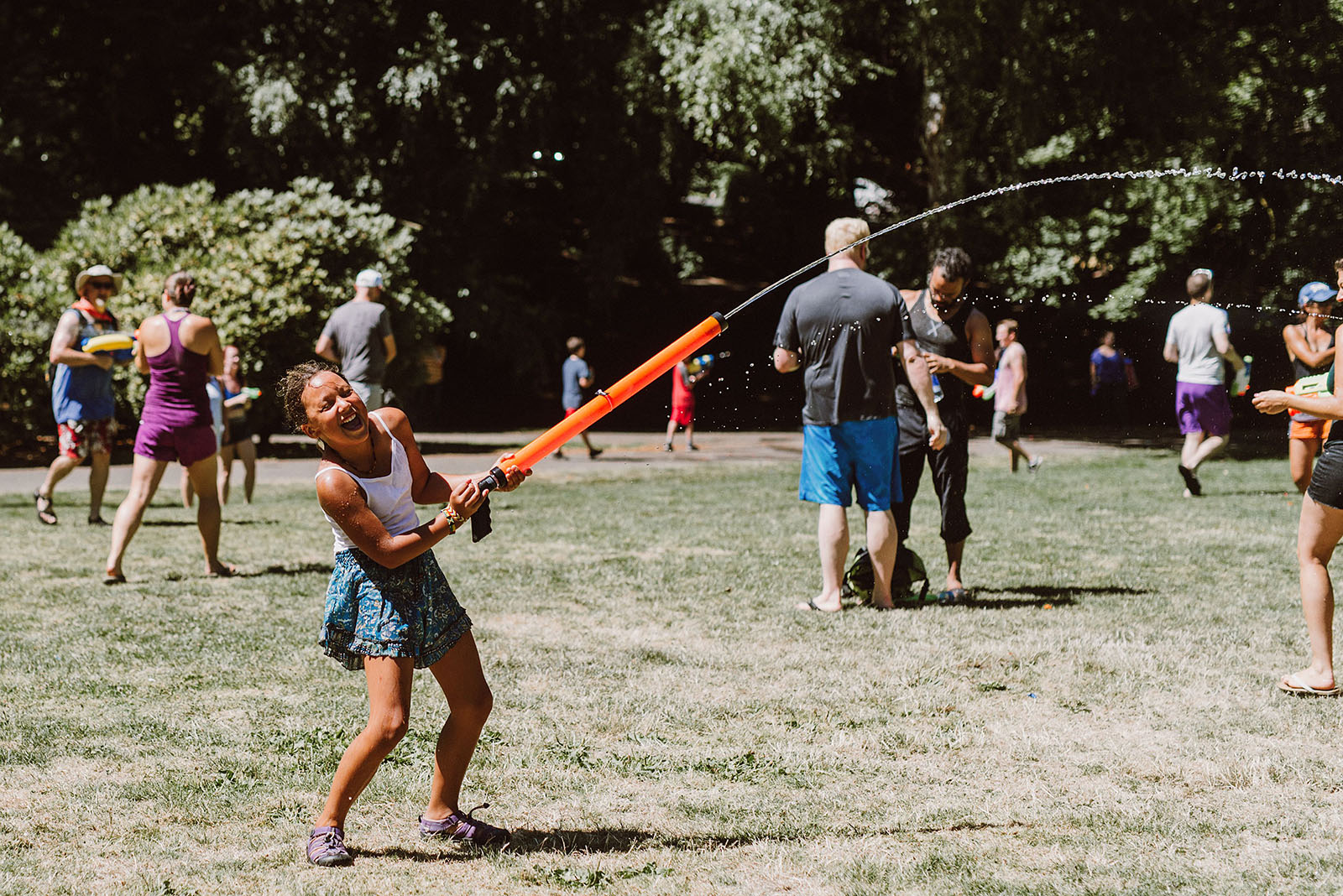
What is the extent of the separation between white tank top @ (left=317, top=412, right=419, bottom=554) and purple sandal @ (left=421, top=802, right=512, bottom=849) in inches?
35.0

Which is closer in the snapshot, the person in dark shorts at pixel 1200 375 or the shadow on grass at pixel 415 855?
the shadow on grass at pixel 415 855

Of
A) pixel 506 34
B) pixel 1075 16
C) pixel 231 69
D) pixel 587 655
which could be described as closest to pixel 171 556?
pixel 587 655

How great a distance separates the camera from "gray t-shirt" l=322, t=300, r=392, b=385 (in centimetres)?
1121

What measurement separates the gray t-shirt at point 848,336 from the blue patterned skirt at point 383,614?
145 inches

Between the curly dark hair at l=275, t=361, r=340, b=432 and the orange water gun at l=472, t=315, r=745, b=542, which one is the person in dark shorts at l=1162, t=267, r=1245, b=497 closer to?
the orange water gun at l=472, t=315, r=745, b=542

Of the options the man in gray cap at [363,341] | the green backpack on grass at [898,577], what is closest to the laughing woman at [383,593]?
the green backpack on grass at [898,577]

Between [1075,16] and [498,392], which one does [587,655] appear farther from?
[498,392]

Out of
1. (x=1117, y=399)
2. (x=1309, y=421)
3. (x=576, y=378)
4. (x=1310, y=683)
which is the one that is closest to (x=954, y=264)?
(x=1117, y=399)

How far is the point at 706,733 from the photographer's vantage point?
17.0ft

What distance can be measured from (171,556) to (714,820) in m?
6.39

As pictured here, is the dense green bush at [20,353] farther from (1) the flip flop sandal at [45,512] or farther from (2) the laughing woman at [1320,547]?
(2) the laughing woman at [1320,547]

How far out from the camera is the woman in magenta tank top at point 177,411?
8.28 meters

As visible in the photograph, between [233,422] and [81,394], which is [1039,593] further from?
[81,394]

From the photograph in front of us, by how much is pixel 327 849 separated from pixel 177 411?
518cm
